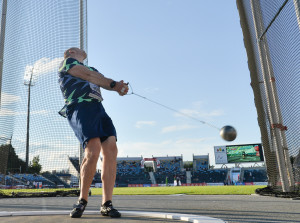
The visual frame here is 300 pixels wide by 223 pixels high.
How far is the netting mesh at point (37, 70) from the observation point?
727 cm

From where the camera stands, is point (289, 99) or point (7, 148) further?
point (7, 148)

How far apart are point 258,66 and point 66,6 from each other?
514cm

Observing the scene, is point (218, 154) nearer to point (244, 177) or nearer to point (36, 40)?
point (244, 177)

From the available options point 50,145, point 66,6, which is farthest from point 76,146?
point 66,6

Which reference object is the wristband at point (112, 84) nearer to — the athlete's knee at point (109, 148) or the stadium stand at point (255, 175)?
the athlete's knee at point (109, 148)

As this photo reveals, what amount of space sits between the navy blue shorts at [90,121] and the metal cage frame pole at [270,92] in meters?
4.11

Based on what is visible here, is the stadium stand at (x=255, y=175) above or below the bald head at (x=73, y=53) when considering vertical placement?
below

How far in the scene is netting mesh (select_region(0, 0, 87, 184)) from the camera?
7266 millimetres

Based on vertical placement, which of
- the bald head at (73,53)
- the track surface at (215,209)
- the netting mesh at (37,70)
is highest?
the netting mesh at (37,70)

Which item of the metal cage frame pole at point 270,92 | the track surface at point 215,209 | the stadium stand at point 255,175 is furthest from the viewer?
the stadium stand at point 255,175

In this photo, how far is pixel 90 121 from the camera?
8.15 feet

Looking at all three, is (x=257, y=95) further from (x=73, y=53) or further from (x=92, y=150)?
(x=92, y=150)

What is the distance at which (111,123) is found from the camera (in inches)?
104

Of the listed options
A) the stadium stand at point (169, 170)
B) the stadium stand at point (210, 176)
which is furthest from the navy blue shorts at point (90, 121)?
the stadium stand at point (169, 170)
